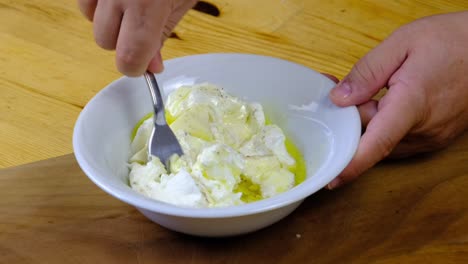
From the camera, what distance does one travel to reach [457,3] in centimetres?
149

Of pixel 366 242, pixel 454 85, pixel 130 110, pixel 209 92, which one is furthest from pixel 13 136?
pixel 454 85

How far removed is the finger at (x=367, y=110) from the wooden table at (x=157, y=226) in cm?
8

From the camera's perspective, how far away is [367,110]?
995 mm

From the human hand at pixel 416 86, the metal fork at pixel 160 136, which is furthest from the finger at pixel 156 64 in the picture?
the human hand at pixel 416 86

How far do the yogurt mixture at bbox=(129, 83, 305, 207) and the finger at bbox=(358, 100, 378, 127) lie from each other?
0.11 m

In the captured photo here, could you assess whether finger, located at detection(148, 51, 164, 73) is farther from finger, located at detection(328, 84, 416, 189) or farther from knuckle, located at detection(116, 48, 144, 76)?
finger, located at detection(328, 84, 416, 189)

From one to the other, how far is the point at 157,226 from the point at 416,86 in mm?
429

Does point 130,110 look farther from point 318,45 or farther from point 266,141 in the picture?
point 318,45

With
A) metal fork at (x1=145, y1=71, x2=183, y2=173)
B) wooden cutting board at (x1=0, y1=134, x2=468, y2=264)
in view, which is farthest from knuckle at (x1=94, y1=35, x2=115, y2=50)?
wooden cutting board at (x1=0, y1=134, x2=468, y2=264)

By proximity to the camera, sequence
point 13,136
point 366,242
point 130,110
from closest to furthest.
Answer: point 366,242
point 130,110
point 13,136

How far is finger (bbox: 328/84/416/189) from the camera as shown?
36.2 inches

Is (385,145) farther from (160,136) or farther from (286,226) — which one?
(160,136)

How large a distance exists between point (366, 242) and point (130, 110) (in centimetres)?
39

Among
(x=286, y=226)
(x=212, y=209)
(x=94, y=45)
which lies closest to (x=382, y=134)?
(x=286, y=226)
